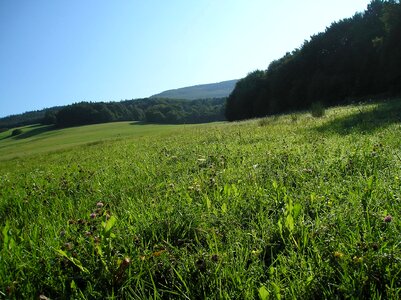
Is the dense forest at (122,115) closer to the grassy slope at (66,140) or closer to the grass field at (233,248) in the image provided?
the grassy slope at (66,140)

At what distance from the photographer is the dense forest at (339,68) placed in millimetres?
36656

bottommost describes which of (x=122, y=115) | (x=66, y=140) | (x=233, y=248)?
(x=233, y=248)

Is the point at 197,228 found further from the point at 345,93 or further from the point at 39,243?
the point at 345,93

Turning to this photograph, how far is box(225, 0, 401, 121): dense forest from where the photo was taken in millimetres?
36656

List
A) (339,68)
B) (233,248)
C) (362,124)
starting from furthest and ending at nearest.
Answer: (339,68) < (362,124) < (233,248)

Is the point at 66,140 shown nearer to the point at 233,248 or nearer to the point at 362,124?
the point at 362,124

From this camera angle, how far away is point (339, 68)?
50.5 metres

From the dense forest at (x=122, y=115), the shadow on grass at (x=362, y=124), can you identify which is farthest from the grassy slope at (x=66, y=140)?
the dense forest at (x=122, y=115)

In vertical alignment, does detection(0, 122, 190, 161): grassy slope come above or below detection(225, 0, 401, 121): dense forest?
below

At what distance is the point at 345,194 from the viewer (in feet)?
10.1

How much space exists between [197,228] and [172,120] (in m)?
111

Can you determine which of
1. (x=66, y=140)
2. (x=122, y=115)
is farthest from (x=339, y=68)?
(x=122, y=115)

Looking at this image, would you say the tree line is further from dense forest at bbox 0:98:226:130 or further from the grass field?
the grass field

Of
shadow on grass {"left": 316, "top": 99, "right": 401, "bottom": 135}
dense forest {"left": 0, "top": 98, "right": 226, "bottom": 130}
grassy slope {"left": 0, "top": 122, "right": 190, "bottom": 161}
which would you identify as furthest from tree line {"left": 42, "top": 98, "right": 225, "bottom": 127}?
shadow on grass {"left": 316, "top": 99, "right": 401, "bottom": 135}
